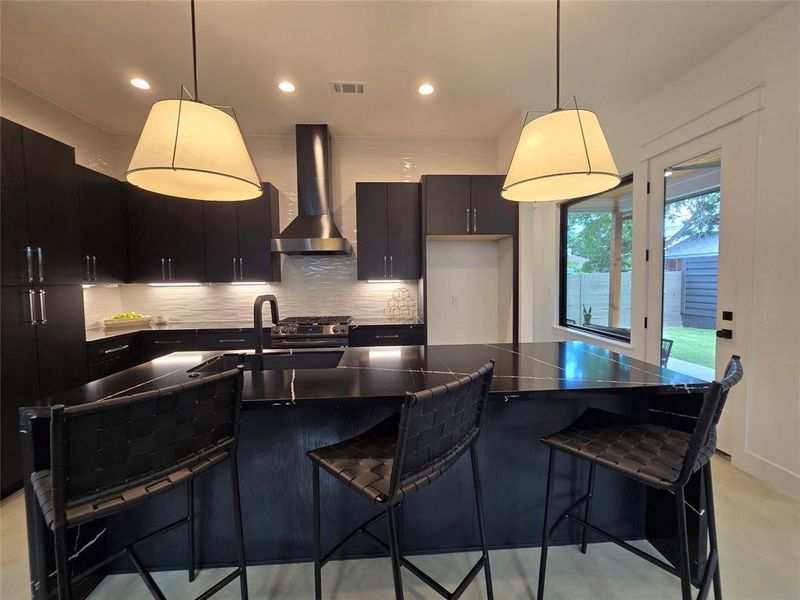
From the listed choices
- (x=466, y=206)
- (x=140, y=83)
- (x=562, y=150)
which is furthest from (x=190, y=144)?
(x=466, y=206)

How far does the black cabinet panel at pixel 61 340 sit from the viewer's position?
2445 millimetres

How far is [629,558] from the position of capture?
1620 millimetres

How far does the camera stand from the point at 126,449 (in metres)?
0.93

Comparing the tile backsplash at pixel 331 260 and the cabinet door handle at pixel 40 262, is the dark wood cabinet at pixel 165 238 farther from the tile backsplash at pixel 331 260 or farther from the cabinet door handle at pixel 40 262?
the cabinet door handle at pixel 40 262

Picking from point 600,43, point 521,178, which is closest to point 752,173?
point 600,43

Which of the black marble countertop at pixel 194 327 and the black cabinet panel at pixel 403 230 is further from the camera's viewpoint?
the black cabinet panel at pixel 403 230

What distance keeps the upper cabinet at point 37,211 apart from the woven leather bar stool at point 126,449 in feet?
6.64

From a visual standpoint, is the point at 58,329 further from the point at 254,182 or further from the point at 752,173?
the point at 752,173

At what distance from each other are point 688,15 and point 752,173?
109 cm

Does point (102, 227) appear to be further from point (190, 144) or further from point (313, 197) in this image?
point (190, 144)

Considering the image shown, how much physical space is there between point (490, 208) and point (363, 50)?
190 cm

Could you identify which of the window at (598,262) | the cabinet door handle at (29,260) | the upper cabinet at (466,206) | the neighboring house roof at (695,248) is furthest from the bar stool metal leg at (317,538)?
the window at (598,262)

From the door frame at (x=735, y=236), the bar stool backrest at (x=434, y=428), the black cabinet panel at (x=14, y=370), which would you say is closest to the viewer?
the bar stool backrest at (x=434, y=428)

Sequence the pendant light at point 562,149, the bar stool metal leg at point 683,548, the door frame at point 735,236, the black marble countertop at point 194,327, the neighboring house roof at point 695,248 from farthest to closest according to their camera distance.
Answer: the black marble countertop at point 194,327, the neighboring house roof at point 695,248, the door frame at point 735,236, the pendant light at point 562,149, the bar stool metal leg at point 683,548
